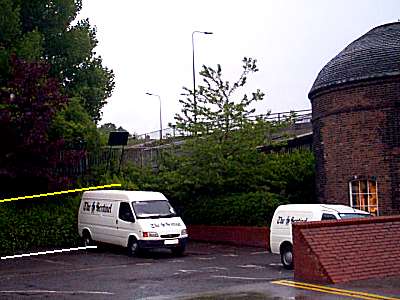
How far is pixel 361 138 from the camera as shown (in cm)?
2934

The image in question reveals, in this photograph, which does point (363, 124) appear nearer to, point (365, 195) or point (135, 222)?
point (365, 195)

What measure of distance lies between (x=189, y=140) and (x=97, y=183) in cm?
482

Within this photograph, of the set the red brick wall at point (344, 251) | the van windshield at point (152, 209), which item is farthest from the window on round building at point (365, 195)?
the red brick wall at point (344, 251)

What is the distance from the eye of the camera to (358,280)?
16.5 m

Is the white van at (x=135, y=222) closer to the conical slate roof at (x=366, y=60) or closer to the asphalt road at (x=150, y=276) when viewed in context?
the asphalt road at (x=150, y=276)

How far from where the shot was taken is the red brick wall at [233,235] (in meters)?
28.8

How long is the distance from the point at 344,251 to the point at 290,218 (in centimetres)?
453

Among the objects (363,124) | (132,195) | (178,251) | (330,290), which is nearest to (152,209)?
(132,195)

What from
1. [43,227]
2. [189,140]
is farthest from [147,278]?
[189,140]

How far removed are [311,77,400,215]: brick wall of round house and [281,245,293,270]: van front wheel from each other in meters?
8.71

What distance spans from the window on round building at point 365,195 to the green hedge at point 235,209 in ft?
9.16

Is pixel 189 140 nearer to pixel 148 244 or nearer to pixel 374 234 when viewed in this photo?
pixel 148 244

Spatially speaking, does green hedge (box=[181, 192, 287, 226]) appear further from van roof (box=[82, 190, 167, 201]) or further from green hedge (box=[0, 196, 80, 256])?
green hedge (box=[0, 196, 80, 256])

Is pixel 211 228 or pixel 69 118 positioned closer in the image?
pixel 211 228
